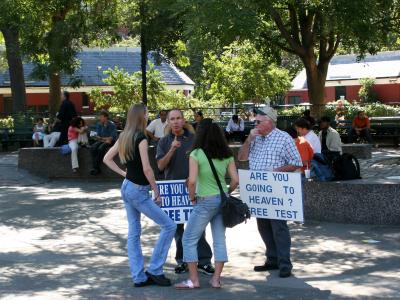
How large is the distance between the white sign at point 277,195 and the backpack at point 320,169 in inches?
130

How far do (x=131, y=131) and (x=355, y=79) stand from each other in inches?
2033

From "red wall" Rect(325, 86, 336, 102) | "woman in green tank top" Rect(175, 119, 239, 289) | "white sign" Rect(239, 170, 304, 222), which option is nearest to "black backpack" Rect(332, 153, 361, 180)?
"white sign" Rect(239, 170, 304, 222)

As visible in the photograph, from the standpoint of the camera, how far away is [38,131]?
24500mm

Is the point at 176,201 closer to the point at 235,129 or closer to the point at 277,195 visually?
the point at 277,195

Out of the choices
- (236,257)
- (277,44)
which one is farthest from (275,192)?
(277,44)

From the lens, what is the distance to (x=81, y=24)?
1786 cm

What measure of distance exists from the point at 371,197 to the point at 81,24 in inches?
403

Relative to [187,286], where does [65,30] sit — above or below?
above

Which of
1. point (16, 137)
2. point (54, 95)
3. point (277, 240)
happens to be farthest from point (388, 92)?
point (277, 240)

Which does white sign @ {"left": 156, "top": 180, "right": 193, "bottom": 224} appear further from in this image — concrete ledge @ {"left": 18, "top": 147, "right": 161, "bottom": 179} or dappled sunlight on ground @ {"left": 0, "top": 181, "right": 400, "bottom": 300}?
concrete ledge @ {"left": 18, "top": 147, "right": 161, "bottom": 179}

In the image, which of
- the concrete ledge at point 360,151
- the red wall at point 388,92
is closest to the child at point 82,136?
the concrete ledge at point 360,151

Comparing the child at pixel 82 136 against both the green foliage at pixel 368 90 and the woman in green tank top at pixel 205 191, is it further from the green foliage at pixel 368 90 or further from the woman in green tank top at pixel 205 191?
the green foliage at pixel 368 90

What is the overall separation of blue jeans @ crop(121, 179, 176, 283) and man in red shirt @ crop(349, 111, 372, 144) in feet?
58.1

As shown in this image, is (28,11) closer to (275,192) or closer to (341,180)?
(341,180)
